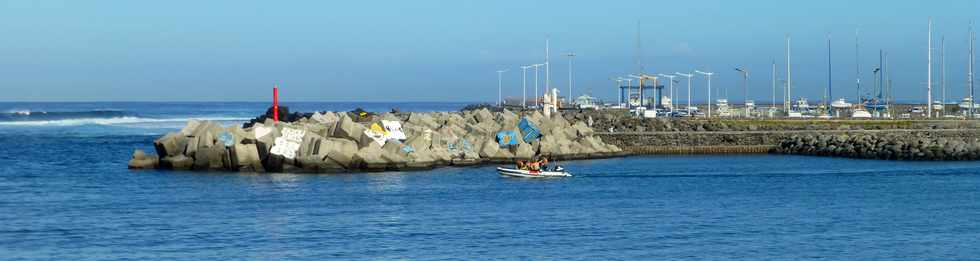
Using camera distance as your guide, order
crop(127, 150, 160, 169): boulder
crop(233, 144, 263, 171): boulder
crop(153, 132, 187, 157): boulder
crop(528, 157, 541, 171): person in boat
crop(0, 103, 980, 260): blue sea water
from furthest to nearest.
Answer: crop(127, 150, 160, 169): boulder
crop(153, 132, 187, 157): boulder
crop(233, 144, 263, 171): boulder
crop(528, 157, 541, 171): person in boat
crop(0, 103, 980, 260): blue sea water

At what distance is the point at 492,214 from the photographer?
35594mm

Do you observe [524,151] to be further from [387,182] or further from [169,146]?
[169,146]

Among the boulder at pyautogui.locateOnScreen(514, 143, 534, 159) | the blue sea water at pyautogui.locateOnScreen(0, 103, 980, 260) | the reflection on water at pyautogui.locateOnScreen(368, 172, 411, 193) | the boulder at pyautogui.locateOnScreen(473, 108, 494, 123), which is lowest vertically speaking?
the blue sea water at pyautogui.locateOnScreen(0, 103, 980, 260)

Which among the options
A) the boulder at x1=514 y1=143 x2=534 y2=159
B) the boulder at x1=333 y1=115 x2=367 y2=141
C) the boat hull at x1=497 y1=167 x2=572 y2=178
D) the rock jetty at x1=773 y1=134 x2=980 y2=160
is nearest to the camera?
the boat hull at x1=497 y1=167 x2=572 y2=178

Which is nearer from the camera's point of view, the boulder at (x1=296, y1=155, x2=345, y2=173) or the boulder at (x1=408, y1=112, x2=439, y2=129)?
the boulder at (x1=296, y1=155, x2=345, y2=173)

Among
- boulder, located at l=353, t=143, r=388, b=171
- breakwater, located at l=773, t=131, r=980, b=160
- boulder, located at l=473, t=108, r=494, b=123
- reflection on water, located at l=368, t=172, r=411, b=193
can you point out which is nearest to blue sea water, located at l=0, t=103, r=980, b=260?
reflection on water, located at l=368, t=172, r=411, b=193

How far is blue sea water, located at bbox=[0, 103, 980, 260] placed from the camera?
1139 inches

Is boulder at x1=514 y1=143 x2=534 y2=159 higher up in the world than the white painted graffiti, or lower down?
lower down

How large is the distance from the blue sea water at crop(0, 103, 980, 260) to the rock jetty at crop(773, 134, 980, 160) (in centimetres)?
733

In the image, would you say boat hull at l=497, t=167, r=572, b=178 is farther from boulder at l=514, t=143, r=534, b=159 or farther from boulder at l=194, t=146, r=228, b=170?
boulder at l=194, t=146, r=228, b=170

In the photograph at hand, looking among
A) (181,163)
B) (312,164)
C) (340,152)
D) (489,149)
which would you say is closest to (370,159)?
(340,152)

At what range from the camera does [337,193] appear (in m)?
41.0

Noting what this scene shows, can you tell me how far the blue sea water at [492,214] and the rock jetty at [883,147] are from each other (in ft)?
24.0

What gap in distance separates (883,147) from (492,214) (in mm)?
32546
